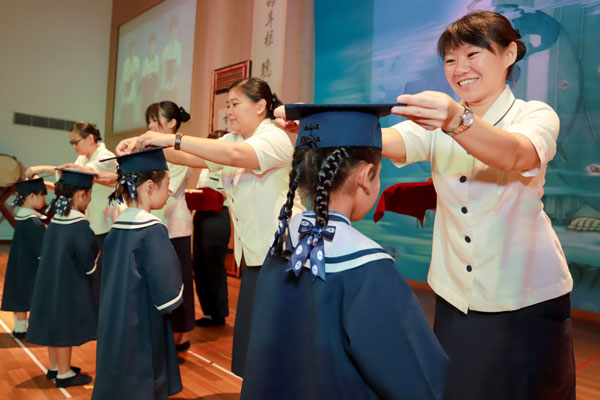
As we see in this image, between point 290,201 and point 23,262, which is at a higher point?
point 290,201

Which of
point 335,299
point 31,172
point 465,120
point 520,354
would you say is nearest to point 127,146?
point 335,299

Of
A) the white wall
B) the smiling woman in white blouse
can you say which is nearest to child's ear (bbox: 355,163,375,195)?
the smiling woman in white blouse

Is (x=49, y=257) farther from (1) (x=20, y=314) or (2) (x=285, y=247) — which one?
(2) (x=285, y=247)

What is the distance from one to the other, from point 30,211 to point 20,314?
831 mm

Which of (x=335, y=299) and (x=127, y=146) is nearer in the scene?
(x=335, y=299)

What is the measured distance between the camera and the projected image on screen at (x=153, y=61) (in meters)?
6.94

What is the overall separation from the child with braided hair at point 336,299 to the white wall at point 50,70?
9417 millimetres

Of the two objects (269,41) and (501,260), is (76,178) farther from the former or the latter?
(269,41)

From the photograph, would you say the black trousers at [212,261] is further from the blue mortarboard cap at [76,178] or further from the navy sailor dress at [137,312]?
the navy sailor dress at [137,312]

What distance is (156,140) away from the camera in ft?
5.70

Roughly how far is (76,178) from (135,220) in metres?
1.09

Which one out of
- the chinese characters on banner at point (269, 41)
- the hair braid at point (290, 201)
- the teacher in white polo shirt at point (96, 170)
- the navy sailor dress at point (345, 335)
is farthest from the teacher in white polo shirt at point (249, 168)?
the chinese characters on banner at point (269, 41)

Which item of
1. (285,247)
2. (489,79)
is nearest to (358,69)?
(489,79)

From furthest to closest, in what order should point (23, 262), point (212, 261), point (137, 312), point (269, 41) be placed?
point (269, 41) → point (212, 261) → point (23, 262) → point (137, 312)
